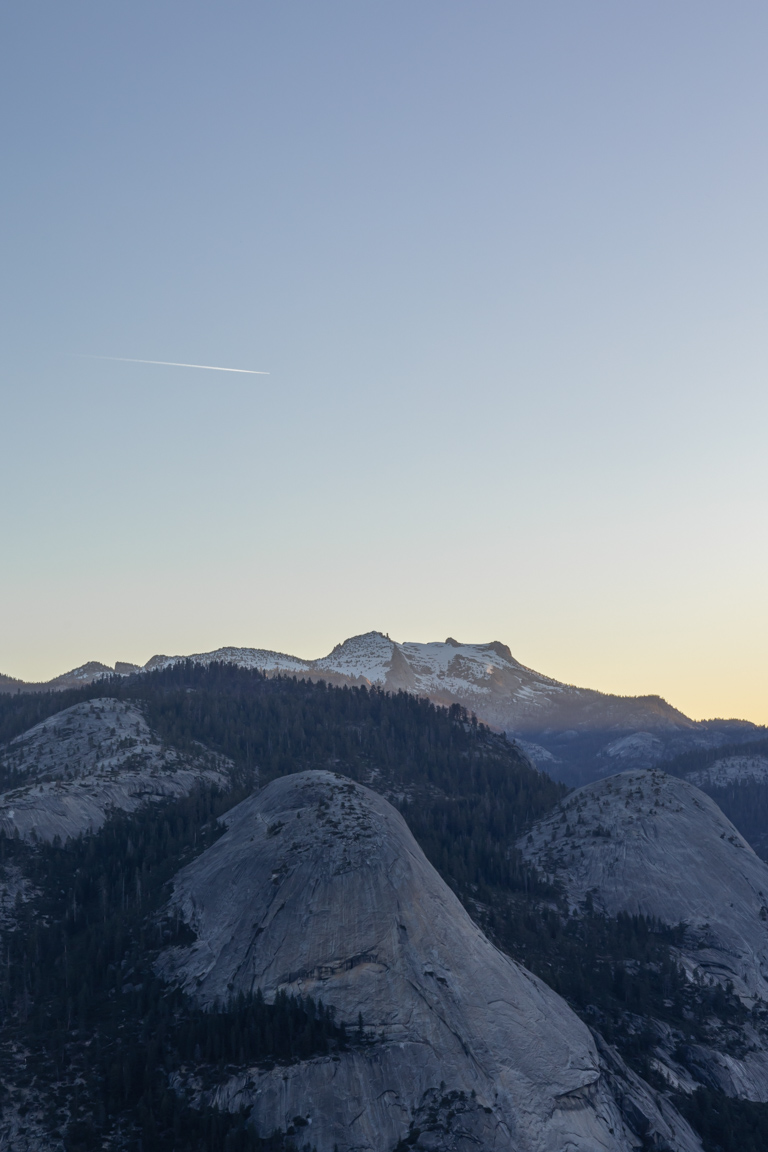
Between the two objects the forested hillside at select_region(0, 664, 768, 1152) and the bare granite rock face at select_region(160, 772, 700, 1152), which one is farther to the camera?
the bare granite rock face at select_region(160, 772, 700, 1152)

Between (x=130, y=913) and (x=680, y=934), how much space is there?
101 metres

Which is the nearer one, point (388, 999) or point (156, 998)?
point (388, 999)

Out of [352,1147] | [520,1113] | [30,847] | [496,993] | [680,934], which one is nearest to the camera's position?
[352,1147]

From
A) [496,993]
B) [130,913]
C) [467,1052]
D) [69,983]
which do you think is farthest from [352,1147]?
[130,913]

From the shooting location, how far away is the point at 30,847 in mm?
171875

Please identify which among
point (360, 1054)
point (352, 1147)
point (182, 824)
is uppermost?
point (182, 824)

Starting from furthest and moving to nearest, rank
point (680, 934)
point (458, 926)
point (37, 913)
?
point (680, 934) < point (37, 913) < point (458, 926)

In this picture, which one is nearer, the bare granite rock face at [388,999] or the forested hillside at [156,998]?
the forested hillside at [156,998]

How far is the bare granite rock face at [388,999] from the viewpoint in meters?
118

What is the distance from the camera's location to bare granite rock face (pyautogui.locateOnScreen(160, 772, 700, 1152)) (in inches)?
4658

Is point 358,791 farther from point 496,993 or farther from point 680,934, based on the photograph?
point 680,934

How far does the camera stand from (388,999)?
129 meters

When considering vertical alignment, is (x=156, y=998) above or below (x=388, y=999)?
below

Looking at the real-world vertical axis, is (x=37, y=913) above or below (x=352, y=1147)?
above
